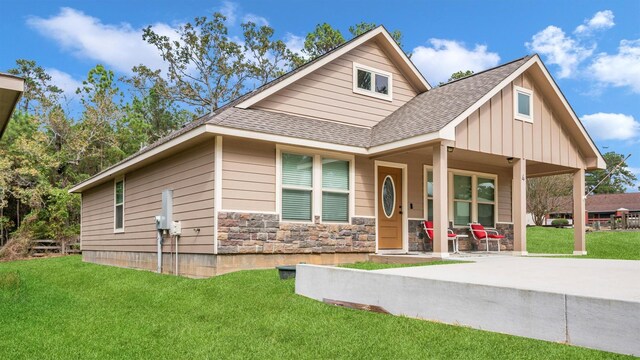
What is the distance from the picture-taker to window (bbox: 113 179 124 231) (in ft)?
51.0

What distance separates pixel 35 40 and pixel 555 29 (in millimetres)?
32114

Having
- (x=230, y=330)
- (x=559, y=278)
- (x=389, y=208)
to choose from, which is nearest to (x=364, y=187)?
(x=389, y=208)

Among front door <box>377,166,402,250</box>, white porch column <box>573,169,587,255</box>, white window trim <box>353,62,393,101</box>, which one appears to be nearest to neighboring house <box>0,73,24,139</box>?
front door <box>377,166,402,250</box>

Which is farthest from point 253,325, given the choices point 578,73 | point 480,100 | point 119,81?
point 119,81

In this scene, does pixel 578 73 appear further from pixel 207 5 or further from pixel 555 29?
pixel 207 5

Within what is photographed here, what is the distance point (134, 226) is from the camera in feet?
47.0

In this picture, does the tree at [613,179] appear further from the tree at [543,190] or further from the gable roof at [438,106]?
the gable roof at [438,106]

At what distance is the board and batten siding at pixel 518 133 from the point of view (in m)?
11.1

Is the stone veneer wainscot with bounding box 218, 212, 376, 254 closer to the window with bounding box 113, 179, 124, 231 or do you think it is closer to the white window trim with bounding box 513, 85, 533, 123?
the white window trim with bounding box 513, 85, 533, 123

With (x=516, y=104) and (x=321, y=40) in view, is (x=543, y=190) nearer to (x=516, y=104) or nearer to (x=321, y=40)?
(x=321, y=40)

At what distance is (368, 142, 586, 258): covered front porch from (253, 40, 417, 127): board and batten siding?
138 centimetres

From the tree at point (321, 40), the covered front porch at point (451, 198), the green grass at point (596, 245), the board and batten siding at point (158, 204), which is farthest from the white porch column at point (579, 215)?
the tree at point (321, 40)

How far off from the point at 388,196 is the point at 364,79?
3018mm

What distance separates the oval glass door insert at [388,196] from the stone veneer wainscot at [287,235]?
2.11 feet
